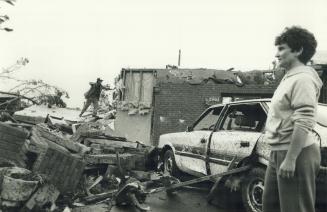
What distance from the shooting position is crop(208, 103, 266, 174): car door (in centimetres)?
568

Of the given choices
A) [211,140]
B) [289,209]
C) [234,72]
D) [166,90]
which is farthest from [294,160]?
[234,72]

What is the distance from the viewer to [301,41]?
279 cm

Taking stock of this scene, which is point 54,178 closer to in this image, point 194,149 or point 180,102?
point 194,149

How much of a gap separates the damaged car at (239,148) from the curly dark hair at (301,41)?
1.88 meters

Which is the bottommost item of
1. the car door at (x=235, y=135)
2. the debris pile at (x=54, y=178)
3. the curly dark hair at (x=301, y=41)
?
the debris pile at (x=54, y=178)

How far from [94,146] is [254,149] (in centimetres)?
519

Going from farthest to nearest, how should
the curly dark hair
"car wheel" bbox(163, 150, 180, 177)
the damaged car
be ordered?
"car wheel" bbox(163, 150, 180, 177) → the damaged car → the curly dark hair

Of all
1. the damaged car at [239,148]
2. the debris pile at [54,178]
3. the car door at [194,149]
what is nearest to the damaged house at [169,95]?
the debris pile at [54,178]

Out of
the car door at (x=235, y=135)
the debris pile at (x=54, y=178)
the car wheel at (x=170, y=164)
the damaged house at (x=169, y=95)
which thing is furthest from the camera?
the damaged house at (x=169, y=95)

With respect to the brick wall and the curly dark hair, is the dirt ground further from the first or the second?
the brick wall

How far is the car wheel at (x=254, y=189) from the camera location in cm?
538

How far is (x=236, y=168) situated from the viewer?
569 cm

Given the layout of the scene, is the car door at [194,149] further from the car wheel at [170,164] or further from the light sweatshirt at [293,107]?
the light sweatshirt at [293,107]

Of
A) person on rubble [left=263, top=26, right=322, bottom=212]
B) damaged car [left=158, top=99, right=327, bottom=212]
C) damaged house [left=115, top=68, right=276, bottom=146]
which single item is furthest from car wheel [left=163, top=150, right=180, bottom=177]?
damaged house [left=115, top=68, right=276, bottom=146]
